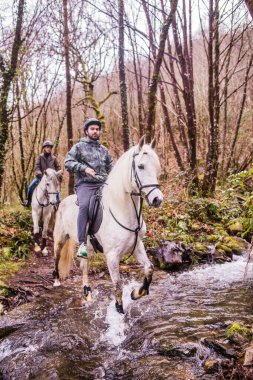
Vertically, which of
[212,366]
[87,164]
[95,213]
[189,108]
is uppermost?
[189,108]

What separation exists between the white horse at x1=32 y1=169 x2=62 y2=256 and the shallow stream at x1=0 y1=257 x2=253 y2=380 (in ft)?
9.31

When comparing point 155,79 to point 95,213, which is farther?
point 155,79

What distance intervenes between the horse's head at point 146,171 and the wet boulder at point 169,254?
12.5 feet

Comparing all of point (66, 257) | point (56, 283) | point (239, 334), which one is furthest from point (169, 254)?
point (239, 334)

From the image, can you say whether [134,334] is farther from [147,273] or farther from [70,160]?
[70,160]

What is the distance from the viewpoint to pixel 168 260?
25.2ft

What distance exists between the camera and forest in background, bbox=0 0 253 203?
10.1 m

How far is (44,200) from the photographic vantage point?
9133mm

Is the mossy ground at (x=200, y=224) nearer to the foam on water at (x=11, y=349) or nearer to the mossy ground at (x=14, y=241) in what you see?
the mossy ground at (x=14, y=241)

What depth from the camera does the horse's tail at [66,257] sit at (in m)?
6.53

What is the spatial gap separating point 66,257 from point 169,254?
252cm

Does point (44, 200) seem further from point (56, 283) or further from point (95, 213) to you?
point (95, 213)

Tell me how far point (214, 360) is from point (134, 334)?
1392mm

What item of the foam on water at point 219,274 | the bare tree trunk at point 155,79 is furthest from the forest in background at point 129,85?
the foam on water at point 219,274
